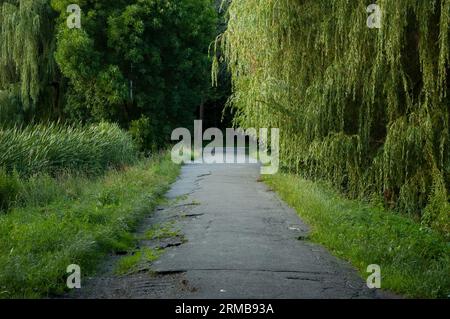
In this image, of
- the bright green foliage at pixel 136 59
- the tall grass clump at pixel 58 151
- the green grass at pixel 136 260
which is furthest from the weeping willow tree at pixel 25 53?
the green grass at pixel 136 260

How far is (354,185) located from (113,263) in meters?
6.95

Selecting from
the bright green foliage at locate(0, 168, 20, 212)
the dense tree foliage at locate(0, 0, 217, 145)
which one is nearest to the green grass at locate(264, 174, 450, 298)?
the bright green foliage at locate(0, 168, 20, 212)

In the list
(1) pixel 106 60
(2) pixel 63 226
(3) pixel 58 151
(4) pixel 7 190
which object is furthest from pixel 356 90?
(1) pixel 106 60

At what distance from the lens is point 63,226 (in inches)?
323

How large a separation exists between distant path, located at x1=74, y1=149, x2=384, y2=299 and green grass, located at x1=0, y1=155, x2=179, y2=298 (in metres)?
0.39

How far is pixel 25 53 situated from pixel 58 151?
43.6 ft

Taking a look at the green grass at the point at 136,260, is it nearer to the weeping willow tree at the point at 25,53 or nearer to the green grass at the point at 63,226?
the green grass at the point at 63,226

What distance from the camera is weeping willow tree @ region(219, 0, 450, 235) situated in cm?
1112

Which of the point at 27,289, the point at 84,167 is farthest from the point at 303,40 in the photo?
the point at 27,289

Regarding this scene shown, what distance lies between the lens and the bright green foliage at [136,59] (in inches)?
992

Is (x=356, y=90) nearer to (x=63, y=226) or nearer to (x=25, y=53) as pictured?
(x=63, y=226)

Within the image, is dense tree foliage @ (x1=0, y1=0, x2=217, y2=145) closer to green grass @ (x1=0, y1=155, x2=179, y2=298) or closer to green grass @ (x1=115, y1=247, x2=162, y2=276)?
green grass @ (x1=0, y1=155, x2=179, y2=298)

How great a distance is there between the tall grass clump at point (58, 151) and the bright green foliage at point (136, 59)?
20.0 ft

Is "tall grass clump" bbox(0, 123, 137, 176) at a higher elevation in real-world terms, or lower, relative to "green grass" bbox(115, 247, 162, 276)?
higher
